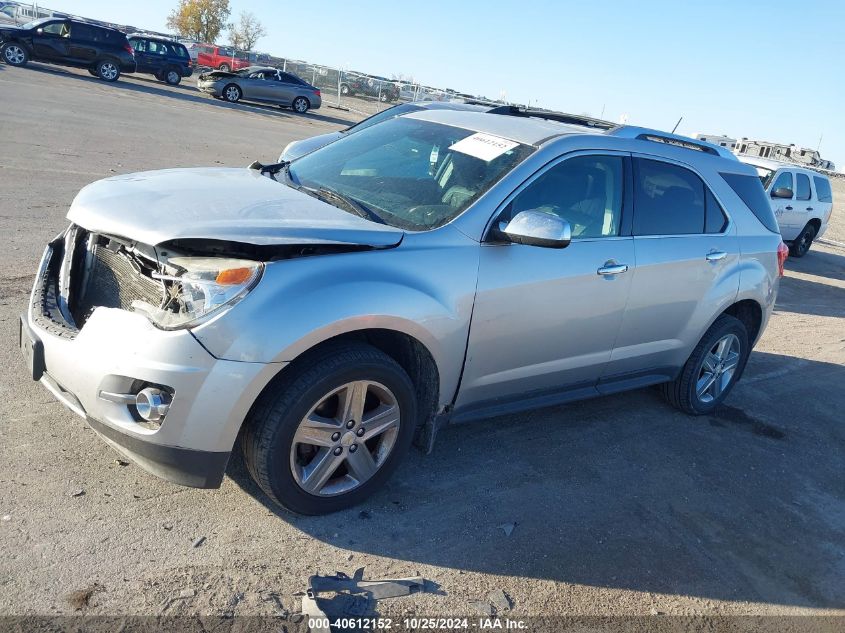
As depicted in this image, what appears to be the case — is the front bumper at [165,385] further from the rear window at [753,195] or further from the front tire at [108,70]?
the front tire at [108,70]

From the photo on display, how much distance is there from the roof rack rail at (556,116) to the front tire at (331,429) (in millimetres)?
2572

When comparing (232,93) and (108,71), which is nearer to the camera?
(108,71)

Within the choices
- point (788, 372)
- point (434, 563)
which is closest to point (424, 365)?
point (434, 563)

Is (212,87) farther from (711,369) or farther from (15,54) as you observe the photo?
(711,369)

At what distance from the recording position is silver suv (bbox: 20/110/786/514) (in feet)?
9.98

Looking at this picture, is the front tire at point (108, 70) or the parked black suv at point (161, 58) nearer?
the front tire at point (108, 70)

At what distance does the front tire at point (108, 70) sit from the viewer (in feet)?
82.6

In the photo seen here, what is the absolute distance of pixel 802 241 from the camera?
1513 centimetres

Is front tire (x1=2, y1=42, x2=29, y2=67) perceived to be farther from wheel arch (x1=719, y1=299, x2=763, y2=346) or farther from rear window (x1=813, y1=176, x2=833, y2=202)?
wheel arch (x1=719, y1=299, x2=763, y2=346)

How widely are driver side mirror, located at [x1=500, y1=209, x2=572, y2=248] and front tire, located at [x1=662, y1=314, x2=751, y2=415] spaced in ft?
7.30

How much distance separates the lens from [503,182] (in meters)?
3.93

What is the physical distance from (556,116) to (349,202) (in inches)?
89.4

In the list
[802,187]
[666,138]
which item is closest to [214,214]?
[666,138]

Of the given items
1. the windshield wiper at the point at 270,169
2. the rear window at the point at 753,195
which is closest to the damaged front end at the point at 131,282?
the windshield wiper at the point at 270,169
